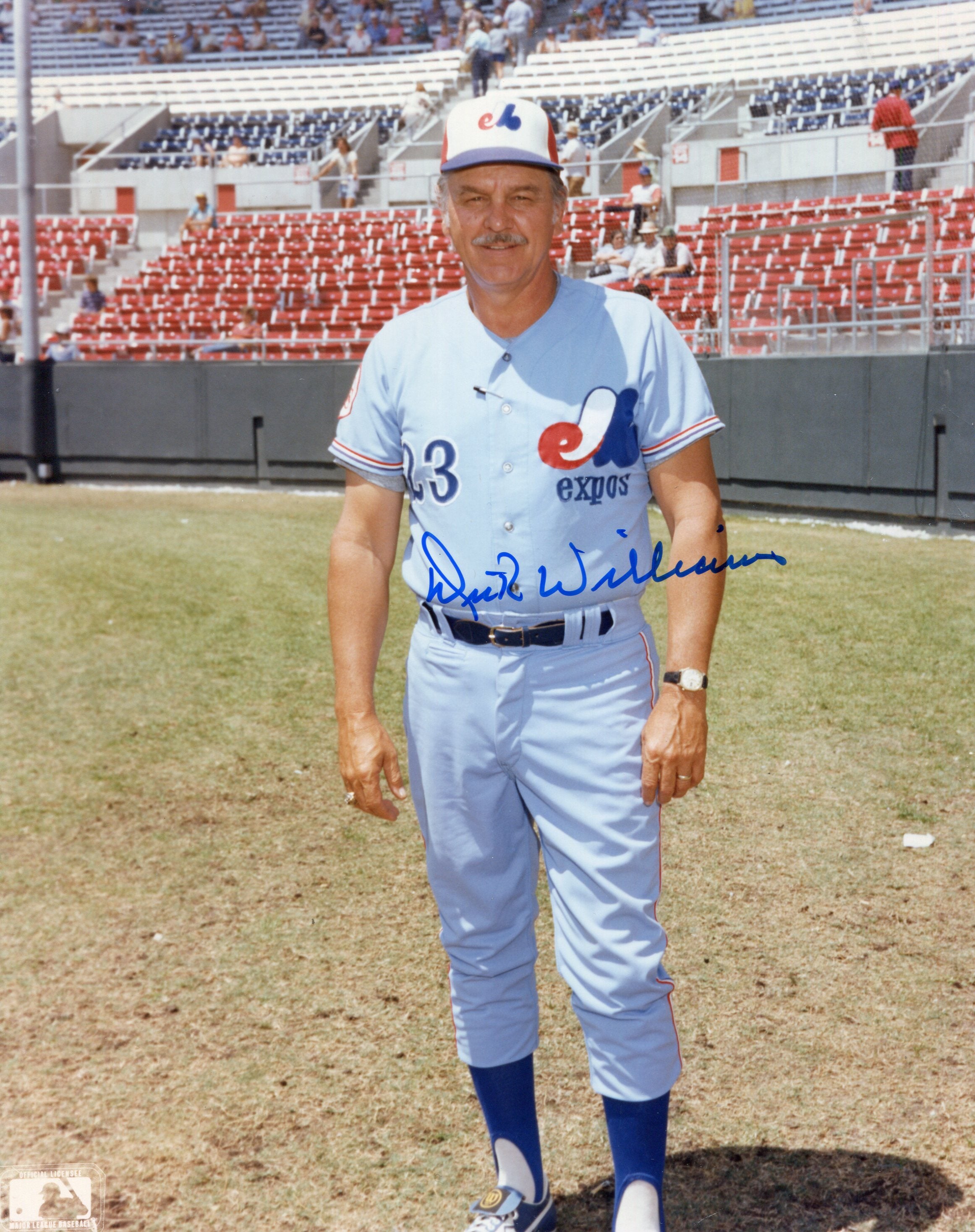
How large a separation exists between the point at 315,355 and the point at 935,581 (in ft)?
41.2

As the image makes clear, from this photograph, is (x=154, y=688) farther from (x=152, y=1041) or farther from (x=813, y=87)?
(x=813, y=87)

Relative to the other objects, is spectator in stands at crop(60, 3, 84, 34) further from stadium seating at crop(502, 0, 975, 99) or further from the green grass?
the green grass

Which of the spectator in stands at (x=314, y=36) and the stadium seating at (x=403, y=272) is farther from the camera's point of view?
the spectator in stands at (x=314, y=36)

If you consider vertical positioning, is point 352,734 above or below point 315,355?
below

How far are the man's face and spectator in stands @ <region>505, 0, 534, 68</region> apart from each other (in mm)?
29213

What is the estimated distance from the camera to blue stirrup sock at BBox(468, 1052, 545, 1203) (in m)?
2.80

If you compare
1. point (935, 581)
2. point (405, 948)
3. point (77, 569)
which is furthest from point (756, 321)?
point (405, 948)

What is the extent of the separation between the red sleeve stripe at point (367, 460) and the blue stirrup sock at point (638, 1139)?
1.34m

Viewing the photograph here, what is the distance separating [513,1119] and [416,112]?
90.3 ft

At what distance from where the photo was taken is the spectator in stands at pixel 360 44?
33.0 meters

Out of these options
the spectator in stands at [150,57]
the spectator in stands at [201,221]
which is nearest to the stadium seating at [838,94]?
the spectator in stands at [201,221]

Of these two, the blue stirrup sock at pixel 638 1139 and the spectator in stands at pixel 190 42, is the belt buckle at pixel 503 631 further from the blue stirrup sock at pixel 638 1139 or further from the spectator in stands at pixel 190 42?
the spectator in stands at pixel 190 42

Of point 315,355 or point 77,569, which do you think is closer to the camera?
point 77,569

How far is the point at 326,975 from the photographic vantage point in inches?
164
